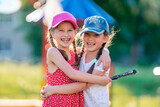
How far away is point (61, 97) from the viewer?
2832 millimetres

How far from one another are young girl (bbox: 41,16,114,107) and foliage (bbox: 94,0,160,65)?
45.2 feet

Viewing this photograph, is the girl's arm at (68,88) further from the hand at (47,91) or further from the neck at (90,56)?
the neck at (90,56)

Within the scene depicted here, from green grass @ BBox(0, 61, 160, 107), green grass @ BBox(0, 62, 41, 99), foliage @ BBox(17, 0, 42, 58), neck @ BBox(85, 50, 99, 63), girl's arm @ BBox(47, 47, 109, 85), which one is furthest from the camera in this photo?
foliage @ BBox(17, 0, 42, 58)

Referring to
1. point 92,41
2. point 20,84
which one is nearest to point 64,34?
point 92,41

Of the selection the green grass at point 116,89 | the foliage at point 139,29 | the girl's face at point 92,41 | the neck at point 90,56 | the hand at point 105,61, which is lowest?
the hand at point 105,61

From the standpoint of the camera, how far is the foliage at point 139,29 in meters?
19.5

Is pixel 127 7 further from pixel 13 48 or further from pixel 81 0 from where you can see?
pixel 13 48

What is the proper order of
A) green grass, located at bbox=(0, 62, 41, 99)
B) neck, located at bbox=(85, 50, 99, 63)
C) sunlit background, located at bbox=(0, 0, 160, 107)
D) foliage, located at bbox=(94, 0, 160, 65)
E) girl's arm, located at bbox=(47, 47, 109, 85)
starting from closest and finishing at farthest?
girl's arm, located at bbox=(47, 47, 109, 85), neck, located at bbox=(85, 50, 99, 63), sunlit background, located at bbox=(0, 0, 160, 107), green grass, located at bbox=(0, 62, 41, 99), foliage, located at bbox=(94, 0, 160, 65)

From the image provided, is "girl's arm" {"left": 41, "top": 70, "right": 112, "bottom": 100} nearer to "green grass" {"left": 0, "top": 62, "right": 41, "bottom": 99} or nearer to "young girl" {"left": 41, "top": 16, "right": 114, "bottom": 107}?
"young girl" {"left": 41, "top": 16, "right": 114, "bottom": 107}

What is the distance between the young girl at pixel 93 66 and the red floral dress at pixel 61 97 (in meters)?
0.04

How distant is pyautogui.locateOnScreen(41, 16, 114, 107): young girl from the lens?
281cm

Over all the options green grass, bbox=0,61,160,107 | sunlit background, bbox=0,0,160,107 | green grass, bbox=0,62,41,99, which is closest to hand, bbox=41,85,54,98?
sunlit background, bbox=0,0,160,107

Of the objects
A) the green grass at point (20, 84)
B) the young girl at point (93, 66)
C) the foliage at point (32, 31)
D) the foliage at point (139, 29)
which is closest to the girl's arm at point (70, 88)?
the young girl at point (93, 66)

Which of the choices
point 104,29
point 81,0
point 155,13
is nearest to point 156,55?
point 155,13
